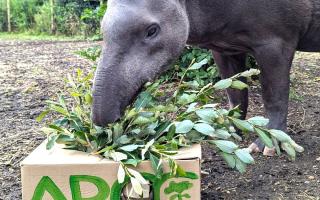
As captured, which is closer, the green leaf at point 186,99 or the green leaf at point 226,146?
the green leaf at point 226,146

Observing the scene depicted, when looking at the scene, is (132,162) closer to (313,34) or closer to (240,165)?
(240,165)

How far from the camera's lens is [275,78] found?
2.82 meters

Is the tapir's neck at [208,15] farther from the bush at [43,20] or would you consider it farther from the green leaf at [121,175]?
the bush at [43,20]

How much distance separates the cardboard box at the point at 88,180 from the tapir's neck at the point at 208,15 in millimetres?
1061

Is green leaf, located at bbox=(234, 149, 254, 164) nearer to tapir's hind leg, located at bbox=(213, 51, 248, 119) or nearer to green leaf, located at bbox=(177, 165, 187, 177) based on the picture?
green leaf, located at bbox=(177, 165, 187, 177)

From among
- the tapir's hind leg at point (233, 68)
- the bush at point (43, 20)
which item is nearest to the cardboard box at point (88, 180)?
the tapir's hind leg at point (233, 68)

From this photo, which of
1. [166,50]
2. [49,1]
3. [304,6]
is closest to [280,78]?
[304,6]

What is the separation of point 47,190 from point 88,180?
14 centimetres

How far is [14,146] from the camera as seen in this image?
9.98ft

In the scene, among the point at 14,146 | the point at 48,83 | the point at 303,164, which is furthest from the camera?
the point at 48,83

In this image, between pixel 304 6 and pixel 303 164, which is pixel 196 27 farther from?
pixel 303 164

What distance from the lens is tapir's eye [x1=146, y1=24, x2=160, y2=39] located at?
2385mm

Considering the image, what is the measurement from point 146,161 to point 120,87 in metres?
0.41

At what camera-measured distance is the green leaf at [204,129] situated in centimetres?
200
